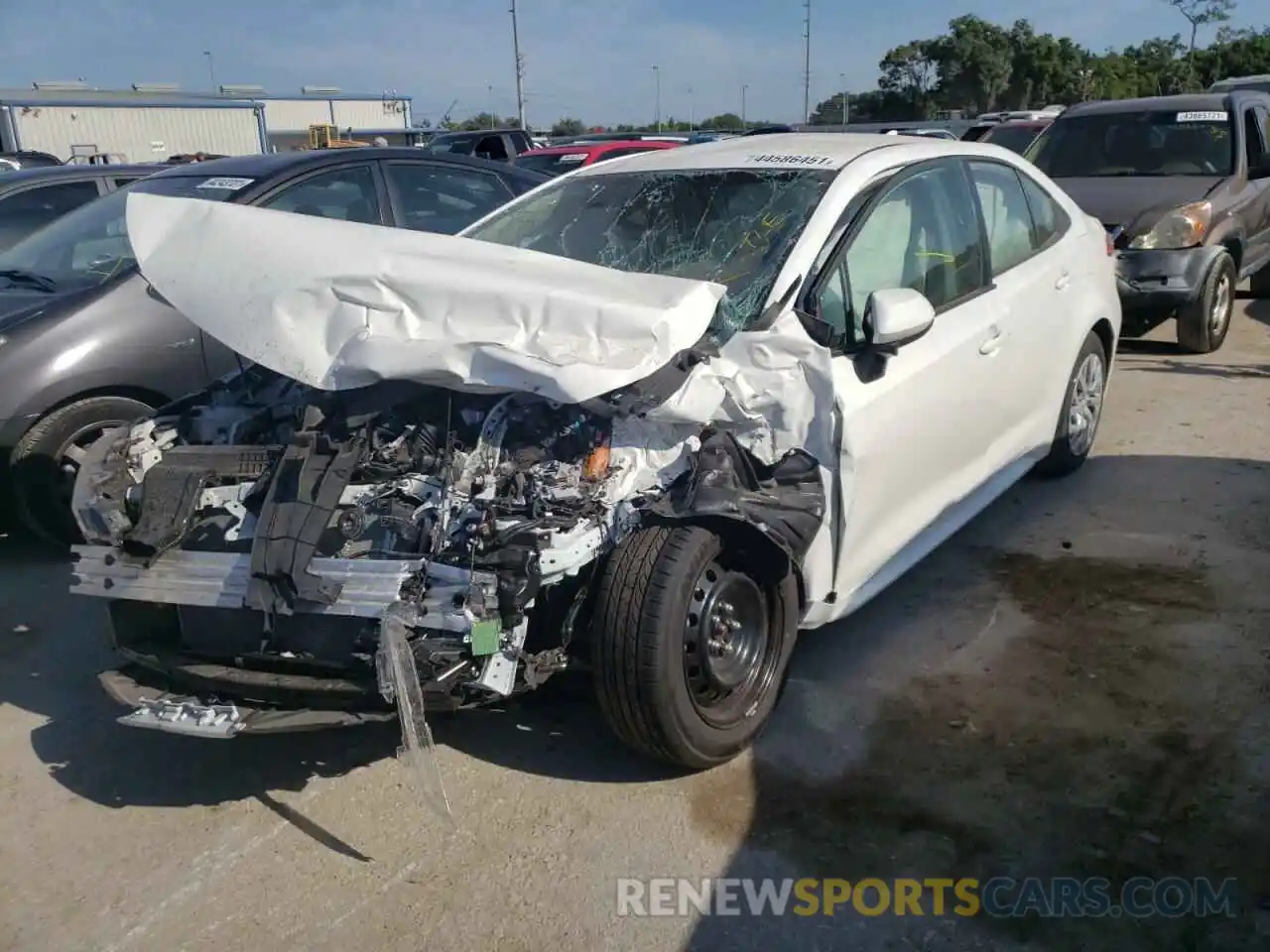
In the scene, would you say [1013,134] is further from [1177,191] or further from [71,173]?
[71,173]

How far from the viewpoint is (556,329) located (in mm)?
3143

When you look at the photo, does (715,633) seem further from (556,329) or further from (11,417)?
(11,417)

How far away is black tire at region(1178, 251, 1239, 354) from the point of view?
7797 mm

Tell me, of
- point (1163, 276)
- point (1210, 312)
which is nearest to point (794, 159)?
point (1163, 276)

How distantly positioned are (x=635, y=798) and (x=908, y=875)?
0.82 meters

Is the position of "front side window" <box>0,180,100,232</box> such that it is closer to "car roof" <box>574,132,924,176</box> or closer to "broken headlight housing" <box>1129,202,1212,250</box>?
"car roof" <box>574,132,924,176</box>

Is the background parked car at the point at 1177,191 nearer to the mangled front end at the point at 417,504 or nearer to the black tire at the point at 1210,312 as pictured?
the black tire at the point at 1210,312

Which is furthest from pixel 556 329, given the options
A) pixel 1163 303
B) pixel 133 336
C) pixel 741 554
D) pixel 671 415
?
pixel 1163 303

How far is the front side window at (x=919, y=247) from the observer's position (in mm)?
3734

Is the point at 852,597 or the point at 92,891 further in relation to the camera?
the point at 852,597

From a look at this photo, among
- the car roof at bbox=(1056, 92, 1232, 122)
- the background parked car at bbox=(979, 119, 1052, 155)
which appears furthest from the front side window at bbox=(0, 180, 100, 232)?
the background parked car at bbox=(979, 119, 1052, 155)

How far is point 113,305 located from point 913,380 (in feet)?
12.1

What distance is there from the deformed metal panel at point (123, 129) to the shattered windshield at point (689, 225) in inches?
1369

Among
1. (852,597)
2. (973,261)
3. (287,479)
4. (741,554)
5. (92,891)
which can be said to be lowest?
(92,891)
